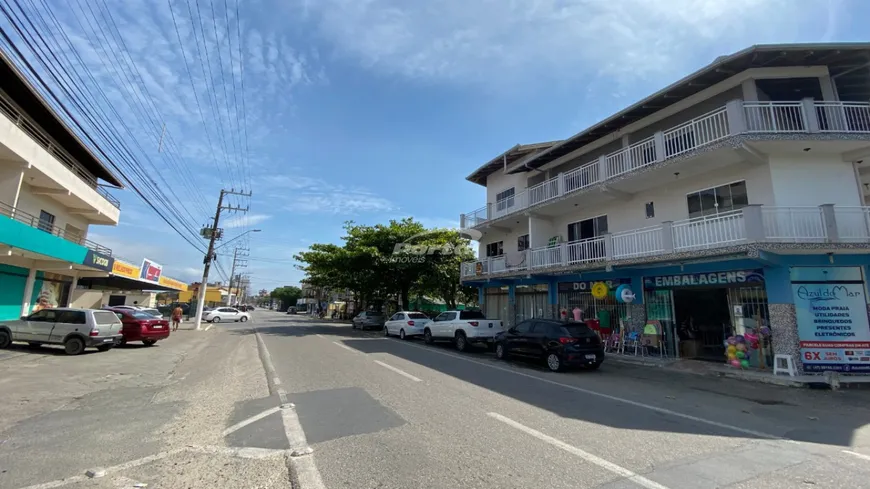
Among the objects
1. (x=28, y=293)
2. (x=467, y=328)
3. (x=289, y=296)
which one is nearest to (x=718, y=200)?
(x=467, y=328)

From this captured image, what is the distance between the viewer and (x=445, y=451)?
15.6 feet

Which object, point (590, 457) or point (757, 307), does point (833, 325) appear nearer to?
point (757, 307)

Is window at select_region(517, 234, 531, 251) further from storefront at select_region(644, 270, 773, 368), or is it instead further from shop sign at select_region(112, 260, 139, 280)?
shop sign at select_region(112, 260, 139, 280)

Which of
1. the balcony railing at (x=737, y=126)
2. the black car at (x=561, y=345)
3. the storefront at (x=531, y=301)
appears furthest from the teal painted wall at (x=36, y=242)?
the balcony railing at (x=737, y=126)

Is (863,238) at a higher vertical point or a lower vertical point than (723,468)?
higher

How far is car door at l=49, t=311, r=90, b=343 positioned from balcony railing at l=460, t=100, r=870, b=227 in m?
18.8

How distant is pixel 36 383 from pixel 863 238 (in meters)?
20.6

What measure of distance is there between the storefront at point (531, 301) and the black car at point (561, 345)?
21.6 feet

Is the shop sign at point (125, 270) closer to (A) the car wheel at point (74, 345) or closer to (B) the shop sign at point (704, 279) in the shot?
(A) the car wheel at point (74, 345)

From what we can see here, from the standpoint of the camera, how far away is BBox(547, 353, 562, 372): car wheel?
11541mm

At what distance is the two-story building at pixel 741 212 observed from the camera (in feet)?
35.3

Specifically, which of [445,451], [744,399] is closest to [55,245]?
[445,451]

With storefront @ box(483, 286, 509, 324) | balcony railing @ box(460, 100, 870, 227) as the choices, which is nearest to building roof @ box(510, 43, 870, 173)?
balcony railing @ box(460, 100, 870, 227)

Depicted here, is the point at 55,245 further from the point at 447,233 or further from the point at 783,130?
the point at 783,130
